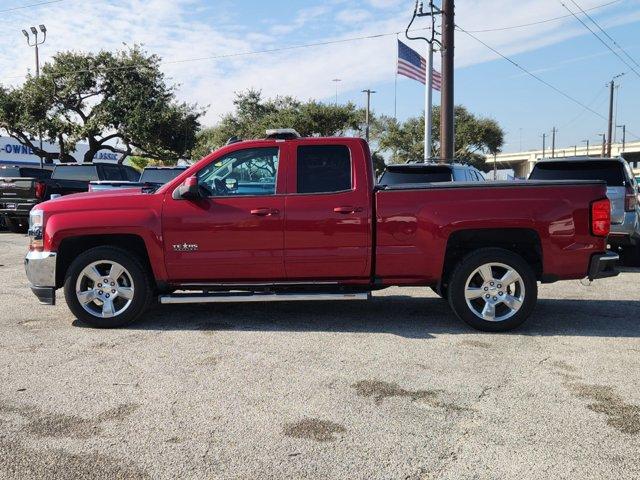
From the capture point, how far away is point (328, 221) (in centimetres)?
588

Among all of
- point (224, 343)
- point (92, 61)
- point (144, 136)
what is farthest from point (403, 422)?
point (92, 61)

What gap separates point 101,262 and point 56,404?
221 centimetres

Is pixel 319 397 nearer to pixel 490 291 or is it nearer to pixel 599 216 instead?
pixel 490 291

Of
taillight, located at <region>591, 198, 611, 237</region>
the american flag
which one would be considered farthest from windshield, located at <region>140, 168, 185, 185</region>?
taillight, located at <region>591, 198, 611, 237</region>

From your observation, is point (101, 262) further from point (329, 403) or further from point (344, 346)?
point (329, 403)

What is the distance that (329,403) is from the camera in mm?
4047

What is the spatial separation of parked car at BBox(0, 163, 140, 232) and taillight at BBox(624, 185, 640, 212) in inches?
528

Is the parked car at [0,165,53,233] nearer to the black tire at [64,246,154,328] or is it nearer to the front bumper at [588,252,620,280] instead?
the black tire at [64,246,154,328]

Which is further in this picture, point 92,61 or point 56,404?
point 92,61

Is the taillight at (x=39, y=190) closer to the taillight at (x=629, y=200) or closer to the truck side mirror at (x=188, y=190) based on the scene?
the truck side mirror at (x=188, y=190)

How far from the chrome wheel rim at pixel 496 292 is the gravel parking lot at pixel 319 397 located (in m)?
0.28

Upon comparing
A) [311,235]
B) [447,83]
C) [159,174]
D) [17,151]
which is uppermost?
[17,151]

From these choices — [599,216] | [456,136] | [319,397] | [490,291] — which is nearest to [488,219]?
[490,291]

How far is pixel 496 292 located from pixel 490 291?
6 centimetres
